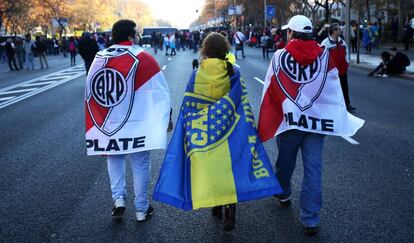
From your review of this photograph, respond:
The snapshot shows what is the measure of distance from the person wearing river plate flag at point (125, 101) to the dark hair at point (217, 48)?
0.51m

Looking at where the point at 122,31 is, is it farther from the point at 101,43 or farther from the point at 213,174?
the point at 101,43

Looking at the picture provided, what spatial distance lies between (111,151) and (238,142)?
1170mm

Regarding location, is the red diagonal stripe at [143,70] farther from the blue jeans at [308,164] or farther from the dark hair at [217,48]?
the blue jeans at [308,164]

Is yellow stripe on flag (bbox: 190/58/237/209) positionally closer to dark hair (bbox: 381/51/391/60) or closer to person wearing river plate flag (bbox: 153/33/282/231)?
person wearing river plate flag (bbox: 153/33/282/231)

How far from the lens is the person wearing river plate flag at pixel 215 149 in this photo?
3.78 meters

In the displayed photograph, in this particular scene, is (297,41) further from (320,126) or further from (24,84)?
(24,84)

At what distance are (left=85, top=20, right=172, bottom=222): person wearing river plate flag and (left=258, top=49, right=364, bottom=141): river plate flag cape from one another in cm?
97

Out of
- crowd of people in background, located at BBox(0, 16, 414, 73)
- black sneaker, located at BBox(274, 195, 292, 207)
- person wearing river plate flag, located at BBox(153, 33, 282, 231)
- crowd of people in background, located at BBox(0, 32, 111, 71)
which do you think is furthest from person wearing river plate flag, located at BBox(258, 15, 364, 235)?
crowd of people in background, located at BBox(0, 32, 111, 71)

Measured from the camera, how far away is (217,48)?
159 inches

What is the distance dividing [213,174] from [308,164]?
2.78 feet

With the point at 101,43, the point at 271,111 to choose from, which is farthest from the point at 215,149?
the point at 101,43

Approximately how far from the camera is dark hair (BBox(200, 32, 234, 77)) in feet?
13.2

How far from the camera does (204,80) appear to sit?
3.97 meters

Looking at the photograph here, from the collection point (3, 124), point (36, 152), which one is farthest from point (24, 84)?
point (36, 152)
